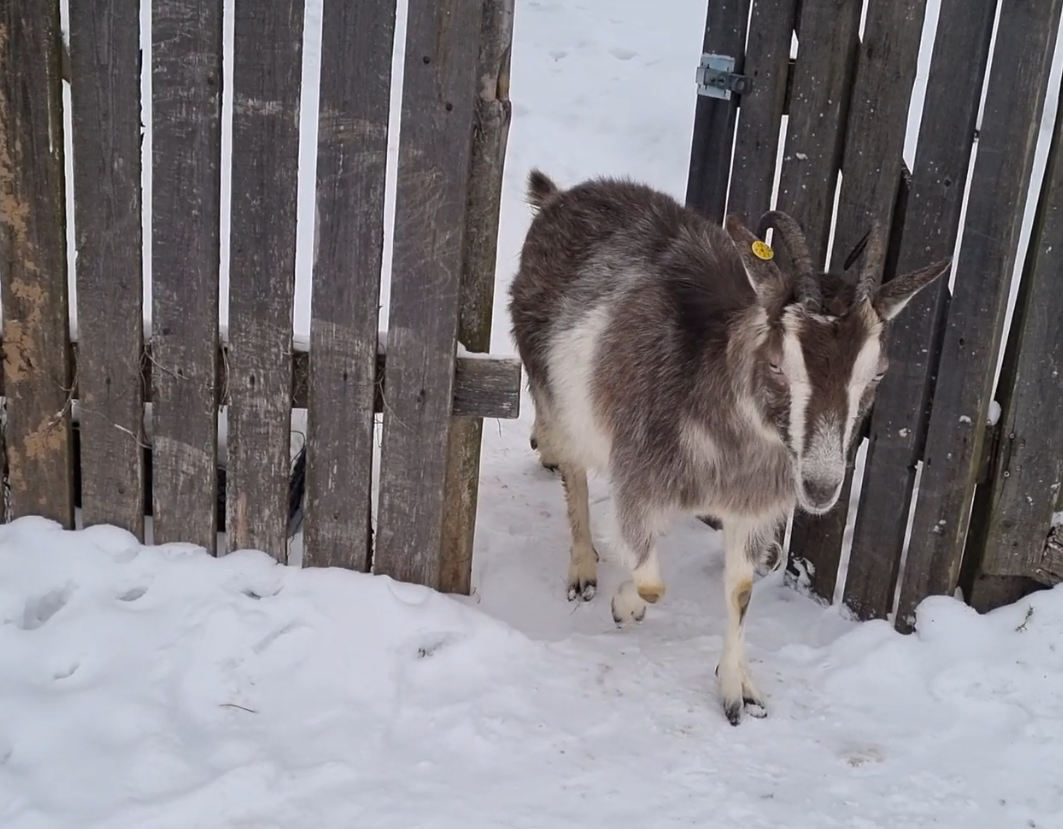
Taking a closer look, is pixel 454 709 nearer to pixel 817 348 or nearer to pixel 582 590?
pixel 582 590

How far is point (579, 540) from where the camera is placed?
4.04 metres

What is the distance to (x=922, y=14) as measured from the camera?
11.1 feet

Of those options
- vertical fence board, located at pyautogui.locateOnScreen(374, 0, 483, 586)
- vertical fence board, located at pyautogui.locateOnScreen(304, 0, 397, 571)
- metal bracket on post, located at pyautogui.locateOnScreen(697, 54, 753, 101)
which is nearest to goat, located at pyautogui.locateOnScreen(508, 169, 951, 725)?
metal bracket on post, located at pyautogui.locateOnScreen(697, 54, 753, 101)

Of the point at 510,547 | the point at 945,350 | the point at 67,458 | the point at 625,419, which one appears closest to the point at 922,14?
the point at 945,350

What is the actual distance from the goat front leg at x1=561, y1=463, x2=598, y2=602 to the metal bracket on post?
150cm

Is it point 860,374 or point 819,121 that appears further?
point 819,121

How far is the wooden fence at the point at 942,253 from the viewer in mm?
3229

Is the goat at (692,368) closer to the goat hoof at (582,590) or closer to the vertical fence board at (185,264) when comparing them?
the goat hoof at (582,590)

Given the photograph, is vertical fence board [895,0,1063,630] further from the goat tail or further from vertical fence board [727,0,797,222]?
the goat tail

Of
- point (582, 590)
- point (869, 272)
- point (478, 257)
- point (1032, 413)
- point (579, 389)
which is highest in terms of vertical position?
point (869, 272)

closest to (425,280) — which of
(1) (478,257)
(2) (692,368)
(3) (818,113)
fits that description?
(1) (478,257)

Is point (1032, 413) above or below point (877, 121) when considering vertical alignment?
below

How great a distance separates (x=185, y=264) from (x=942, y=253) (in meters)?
2.33

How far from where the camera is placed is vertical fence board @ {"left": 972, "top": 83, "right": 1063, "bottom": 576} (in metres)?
3.26
